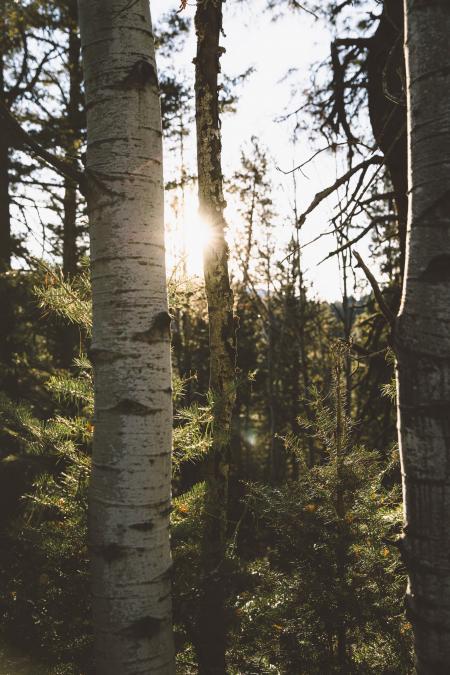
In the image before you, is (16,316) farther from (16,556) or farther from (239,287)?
(239,287)

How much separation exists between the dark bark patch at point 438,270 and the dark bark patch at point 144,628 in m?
1.26

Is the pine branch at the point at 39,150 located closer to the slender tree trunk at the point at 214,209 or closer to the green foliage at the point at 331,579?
the green foliage at the point at 331,579

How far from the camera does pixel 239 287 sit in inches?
700

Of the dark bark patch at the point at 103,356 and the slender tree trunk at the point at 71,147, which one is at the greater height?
the slender tree trunk at the point at 71,147

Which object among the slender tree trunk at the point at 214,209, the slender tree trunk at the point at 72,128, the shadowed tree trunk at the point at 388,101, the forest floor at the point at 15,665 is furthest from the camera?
the slender tree trunk at the point at 72,128

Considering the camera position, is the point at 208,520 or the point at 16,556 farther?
the point at 208,520

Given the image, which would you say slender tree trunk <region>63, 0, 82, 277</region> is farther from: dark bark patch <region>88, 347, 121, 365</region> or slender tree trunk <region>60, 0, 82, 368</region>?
dark bark patch <region>88, 347, 121, 365</region>

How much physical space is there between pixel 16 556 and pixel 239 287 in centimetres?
1573

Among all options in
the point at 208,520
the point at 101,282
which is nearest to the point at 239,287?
the point at 208,520

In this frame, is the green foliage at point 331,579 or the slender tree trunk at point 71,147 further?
the slender tree trunk at point 71,147

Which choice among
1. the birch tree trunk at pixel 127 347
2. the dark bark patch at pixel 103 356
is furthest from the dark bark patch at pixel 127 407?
the dark bark patch at pixel 103 356

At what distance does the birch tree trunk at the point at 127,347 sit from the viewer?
1371 millimetres

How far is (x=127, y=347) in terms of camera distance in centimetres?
145

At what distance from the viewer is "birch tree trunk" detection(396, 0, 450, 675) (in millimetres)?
1114
